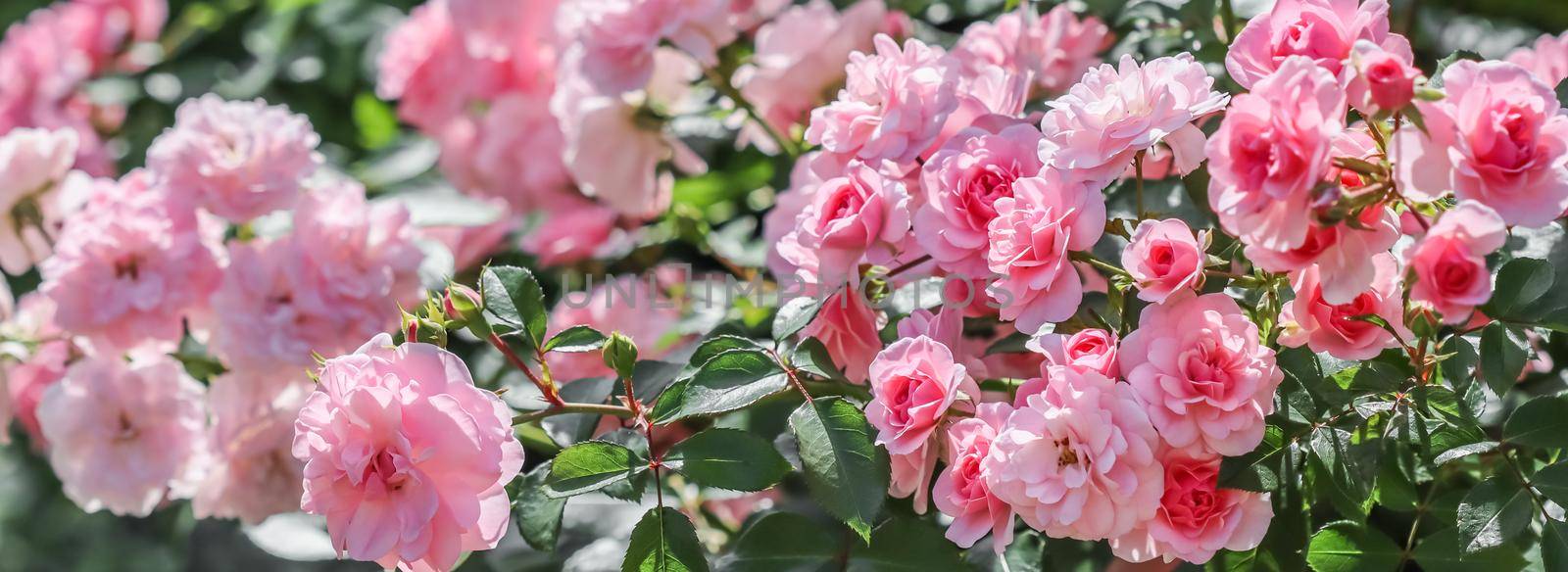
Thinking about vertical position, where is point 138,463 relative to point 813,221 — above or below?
below

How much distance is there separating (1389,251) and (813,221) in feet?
0.85

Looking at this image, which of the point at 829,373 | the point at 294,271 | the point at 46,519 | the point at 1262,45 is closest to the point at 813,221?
the point at 829,373

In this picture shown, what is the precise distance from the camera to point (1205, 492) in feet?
1.77

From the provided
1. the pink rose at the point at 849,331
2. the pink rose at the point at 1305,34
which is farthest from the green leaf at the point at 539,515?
the pink rose at the point at 1305,34

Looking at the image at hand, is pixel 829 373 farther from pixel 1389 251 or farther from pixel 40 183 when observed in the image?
pixel 40 183

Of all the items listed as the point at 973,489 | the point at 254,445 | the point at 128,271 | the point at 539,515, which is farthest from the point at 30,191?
the point at 973,489

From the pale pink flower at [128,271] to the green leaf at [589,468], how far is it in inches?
14.7

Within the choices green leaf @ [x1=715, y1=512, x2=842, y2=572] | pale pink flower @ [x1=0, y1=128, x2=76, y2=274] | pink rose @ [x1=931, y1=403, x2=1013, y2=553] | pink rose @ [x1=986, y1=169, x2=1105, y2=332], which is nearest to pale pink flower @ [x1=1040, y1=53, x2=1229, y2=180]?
pink rose @ [x1=986, y1=169, x2=1105, y2=332]

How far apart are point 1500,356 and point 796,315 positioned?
31 centimetres

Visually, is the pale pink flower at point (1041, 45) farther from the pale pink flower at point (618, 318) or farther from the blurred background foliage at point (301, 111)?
the pale pink flower at point (618, 318)

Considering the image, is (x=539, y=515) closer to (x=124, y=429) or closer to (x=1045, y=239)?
(x=1045, y=239)

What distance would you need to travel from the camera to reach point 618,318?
938 millimetres

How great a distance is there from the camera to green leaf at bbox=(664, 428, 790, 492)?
0.58 metres

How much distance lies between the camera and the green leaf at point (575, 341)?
0.64 metres
